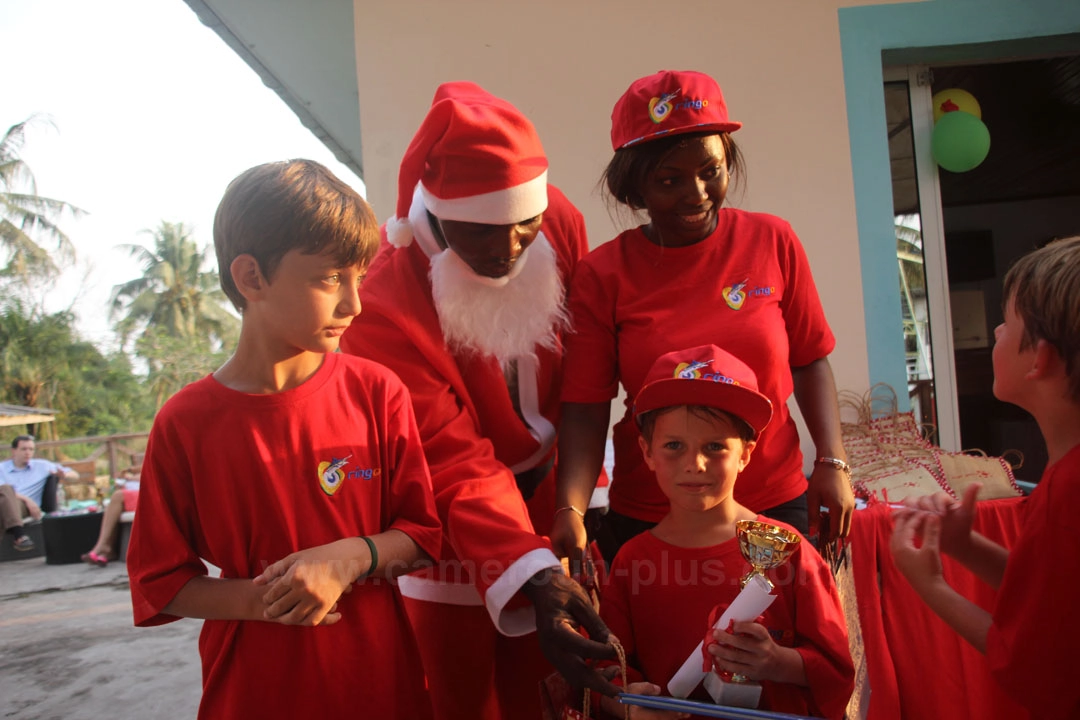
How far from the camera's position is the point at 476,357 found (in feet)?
6.41

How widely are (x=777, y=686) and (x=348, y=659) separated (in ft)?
2.60

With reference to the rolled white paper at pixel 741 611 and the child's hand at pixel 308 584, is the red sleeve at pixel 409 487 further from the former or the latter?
the rolled white paper at pixel 741 611

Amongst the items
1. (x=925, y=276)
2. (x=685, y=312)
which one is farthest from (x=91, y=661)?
(x=925, y=276)

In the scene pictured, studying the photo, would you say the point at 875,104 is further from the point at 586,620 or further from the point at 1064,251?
Answer: the point at 586,620

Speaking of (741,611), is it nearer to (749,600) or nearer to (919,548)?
(749,600)

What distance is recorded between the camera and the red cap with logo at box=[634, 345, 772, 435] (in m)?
1.58

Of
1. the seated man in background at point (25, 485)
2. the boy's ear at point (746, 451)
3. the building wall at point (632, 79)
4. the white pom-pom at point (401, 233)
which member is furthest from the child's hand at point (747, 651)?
the seated man in background at point (25, 485)

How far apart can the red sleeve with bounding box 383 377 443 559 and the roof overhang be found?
3.15 m

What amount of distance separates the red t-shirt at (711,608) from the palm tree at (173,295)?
37.1 metres

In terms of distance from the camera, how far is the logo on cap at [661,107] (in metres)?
1.72

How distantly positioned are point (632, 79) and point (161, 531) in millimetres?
3100

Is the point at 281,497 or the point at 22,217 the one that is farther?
the point at 22,217

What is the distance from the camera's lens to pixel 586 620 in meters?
1.53

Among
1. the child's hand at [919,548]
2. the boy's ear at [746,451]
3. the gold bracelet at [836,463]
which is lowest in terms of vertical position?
the child's hand at [919,548]
